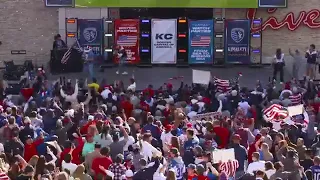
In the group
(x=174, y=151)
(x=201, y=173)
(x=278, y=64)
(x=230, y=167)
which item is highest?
(x=278, y=64)

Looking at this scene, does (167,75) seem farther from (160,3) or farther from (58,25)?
(58,25)

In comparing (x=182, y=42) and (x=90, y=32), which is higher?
(x=90, y=32)

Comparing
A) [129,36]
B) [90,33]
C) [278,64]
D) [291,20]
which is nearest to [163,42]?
[129,36]

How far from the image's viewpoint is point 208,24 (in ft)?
113

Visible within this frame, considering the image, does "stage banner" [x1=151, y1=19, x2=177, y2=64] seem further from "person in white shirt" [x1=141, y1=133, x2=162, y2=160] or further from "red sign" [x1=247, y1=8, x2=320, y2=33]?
"person in white shirt" [x1=141, y1=133, x2=162, y2=160]

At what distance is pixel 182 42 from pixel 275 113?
12177 mm

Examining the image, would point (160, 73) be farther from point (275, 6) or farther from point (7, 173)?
point (7, 173)

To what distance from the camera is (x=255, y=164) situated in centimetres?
1764

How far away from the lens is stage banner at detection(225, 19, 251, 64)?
34438 mm

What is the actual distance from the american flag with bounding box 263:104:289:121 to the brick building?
11842 mm

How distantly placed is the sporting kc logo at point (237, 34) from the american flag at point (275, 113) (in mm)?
11172

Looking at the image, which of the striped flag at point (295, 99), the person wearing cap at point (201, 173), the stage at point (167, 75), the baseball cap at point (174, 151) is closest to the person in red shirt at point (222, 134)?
the baseball cap at point (174, 151)

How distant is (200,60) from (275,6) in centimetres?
342

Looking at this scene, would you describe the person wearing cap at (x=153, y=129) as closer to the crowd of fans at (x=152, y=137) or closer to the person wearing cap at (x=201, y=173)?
the crowd of fans at (x=152, y=137)
